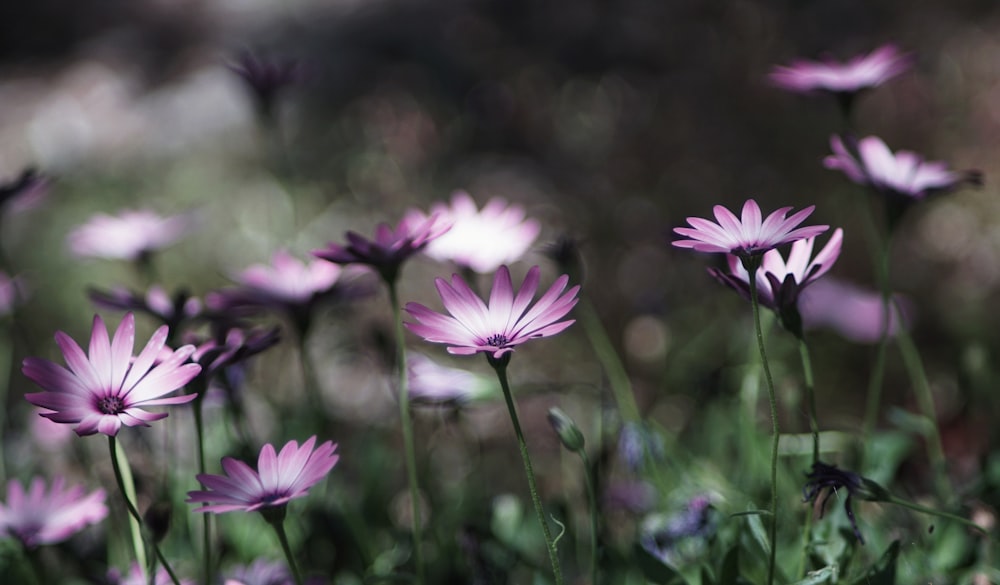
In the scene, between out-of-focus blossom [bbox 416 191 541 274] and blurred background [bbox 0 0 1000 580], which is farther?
blurred background [bbox 0 0 1000 580]

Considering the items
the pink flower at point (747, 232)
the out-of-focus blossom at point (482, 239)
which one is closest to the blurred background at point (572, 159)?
the out-of-focus blossom at point (482, 239)

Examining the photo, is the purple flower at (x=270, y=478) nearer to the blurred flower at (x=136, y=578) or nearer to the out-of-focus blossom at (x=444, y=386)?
the blurred flower at (x=136, y=578)

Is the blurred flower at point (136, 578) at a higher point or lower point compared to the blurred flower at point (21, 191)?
lower

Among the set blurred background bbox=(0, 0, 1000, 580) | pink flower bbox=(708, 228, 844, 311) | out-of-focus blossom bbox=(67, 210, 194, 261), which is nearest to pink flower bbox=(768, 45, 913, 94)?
pink flower bbox=(708, 228, 844, 311)

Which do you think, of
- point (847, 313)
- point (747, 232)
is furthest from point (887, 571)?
point (847, 313)

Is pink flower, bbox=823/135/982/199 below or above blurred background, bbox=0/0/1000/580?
above

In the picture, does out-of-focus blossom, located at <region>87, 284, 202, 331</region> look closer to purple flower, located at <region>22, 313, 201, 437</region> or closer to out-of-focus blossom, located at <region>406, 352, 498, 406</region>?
purple flower, located at <region>22, 313, 201, 437</region>

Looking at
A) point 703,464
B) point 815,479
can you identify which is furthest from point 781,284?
point 703,464
